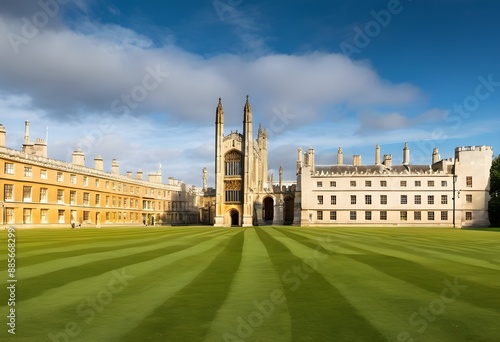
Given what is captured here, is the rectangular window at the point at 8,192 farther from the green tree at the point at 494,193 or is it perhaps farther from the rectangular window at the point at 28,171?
the green tree at the point at 494,193

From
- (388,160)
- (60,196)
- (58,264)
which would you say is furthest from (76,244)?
(388,160)

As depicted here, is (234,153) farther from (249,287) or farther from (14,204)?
(249,287)

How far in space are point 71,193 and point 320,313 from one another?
61.9 m

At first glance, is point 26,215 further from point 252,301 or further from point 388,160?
point 388,160

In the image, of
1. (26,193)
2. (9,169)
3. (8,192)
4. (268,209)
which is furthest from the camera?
(268,209)

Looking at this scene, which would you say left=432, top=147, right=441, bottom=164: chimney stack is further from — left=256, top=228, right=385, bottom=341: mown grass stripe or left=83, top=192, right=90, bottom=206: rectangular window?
left=256, top=228, right=385, bottom=341: mown grass stripe

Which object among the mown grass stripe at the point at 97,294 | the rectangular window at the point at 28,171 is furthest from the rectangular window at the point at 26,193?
the mown grass stripe at the point at 97,294

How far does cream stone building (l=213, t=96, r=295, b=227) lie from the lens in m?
81.2

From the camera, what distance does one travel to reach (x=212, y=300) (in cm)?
800

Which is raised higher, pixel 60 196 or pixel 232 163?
pixel 232 163

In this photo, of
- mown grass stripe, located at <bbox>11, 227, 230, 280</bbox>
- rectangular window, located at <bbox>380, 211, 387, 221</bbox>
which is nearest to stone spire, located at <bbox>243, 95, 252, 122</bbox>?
→ rectangular window, located at <bbox>380, 211, 387, 221</bbox>

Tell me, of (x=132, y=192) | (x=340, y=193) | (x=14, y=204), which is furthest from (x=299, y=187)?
(x=14, y=204)

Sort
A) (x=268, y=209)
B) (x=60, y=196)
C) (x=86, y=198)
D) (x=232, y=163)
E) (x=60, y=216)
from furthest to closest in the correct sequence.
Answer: (x=268, y=209) < (x=232, y=163) < (x=86, y=198) < (x=60, y=196) < (x=60, y=216)

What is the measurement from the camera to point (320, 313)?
709cm
